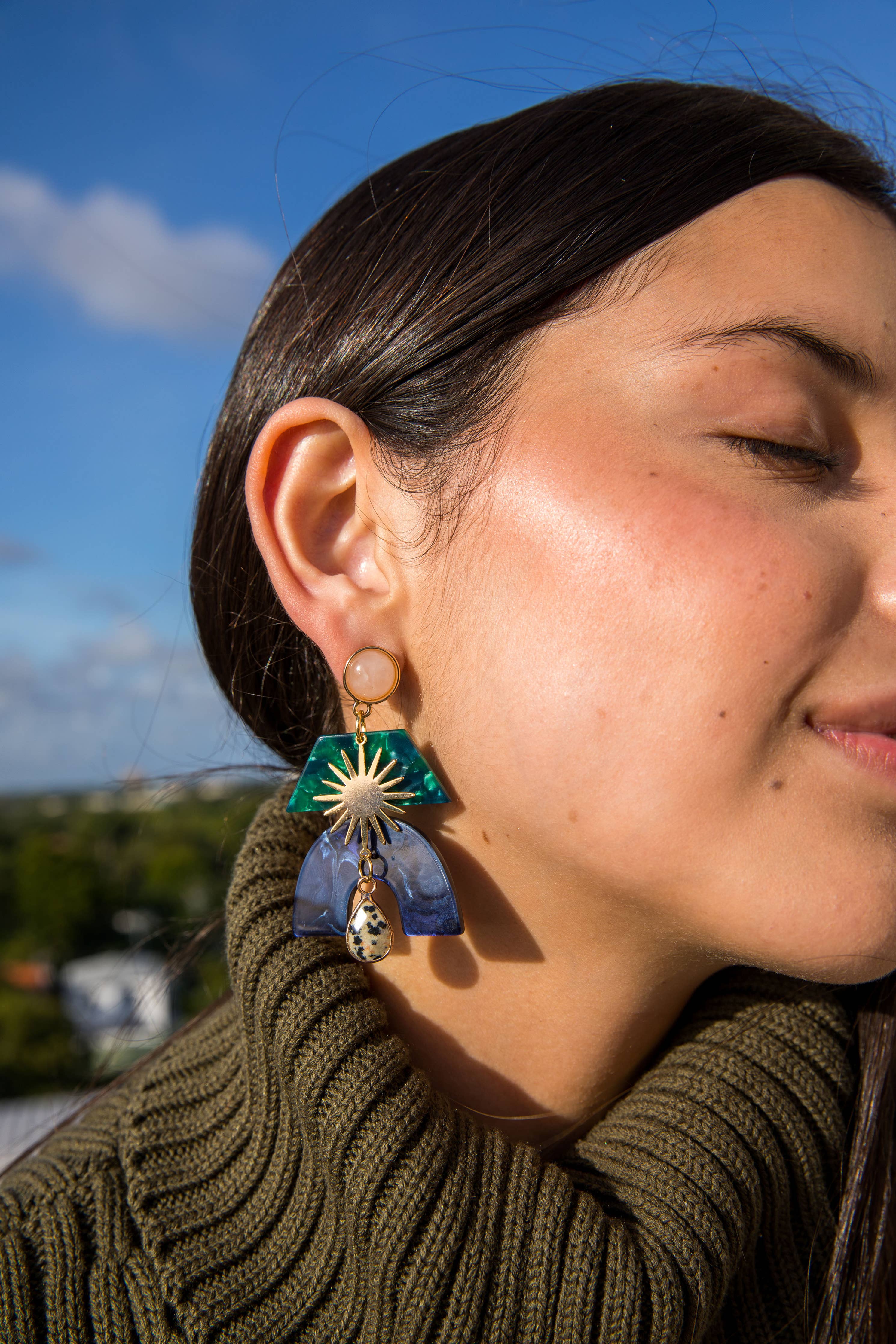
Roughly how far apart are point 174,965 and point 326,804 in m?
0.98

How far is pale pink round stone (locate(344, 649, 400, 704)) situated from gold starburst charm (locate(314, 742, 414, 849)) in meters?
0.09

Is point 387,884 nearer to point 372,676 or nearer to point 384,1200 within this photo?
point 372,676

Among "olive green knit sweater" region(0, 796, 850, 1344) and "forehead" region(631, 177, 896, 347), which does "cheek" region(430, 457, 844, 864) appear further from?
"olive green knit sweater" region(0, 796, 850, 1344)

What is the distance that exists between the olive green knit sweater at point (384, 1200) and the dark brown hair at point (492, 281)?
0.54 feet

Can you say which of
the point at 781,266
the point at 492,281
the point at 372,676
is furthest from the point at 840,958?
the point at 492,281

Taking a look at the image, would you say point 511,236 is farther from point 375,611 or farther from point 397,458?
point 375,611

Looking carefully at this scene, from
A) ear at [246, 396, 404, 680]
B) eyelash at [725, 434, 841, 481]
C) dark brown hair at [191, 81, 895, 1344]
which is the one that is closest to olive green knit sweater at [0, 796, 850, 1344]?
dark brown hair at [191, 81, 895, 1344]

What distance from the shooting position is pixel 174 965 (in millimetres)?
2223

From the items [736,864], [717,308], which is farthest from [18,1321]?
[717,308]

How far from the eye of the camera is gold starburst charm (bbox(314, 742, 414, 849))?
148 cm

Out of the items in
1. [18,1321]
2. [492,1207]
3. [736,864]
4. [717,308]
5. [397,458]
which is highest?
[717,308]

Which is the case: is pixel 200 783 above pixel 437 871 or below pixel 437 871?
below

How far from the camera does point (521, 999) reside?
5.16 ft

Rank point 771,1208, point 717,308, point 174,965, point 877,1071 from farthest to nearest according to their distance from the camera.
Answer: point 174,965
point 877,1071
point 771,1208
point 717,308
